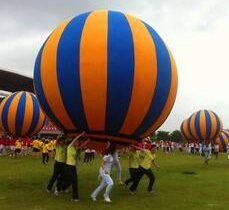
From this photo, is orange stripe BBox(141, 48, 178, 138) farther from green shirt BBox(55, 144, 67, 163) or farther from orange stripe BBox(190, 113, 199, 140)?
orange stripe BBox(190, 113, 199, 140)

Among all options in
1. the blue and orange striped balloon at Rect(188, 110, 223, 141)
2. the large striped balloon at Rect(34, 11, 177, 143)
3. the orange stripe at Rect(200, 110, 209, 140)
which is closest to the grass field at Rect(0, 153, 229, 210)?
the large striped balloon at Rect(34, 11, 177, 143)

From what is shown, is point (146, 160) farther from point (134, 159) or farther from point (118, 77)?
point (118, 77)

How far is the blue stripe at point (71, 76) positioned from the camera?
11156 millimetres

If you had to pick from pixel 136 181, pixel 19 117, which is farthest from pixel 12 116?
pixel 136 181

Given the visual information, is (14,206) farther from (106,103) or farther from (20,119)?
(20,119)

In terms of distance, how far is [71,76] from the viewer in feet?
36.7

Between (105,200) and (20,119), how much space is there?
49.3ft

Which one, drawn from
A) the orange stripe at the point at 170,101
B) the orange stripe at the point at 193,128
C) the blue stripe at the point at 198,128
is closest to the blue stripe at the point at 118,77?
the orange stripe at the point at 170,101

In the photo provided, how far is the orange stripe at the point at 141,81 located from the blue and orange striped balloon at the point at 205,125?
26.9 meters

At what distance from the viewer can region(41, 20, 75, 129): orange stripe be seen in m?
11.5

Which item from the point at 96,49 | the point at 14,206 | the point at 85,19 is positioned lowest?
the point at 14,206

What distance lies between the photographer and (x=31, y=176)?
16844 mm

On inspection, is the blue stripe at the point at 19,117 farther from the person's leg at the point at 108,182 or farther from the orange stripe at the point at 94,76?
the orange stripe at the point at 94,76

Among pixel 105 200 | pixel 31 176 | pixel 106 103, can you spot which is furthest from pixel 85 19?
pixel 31 176
